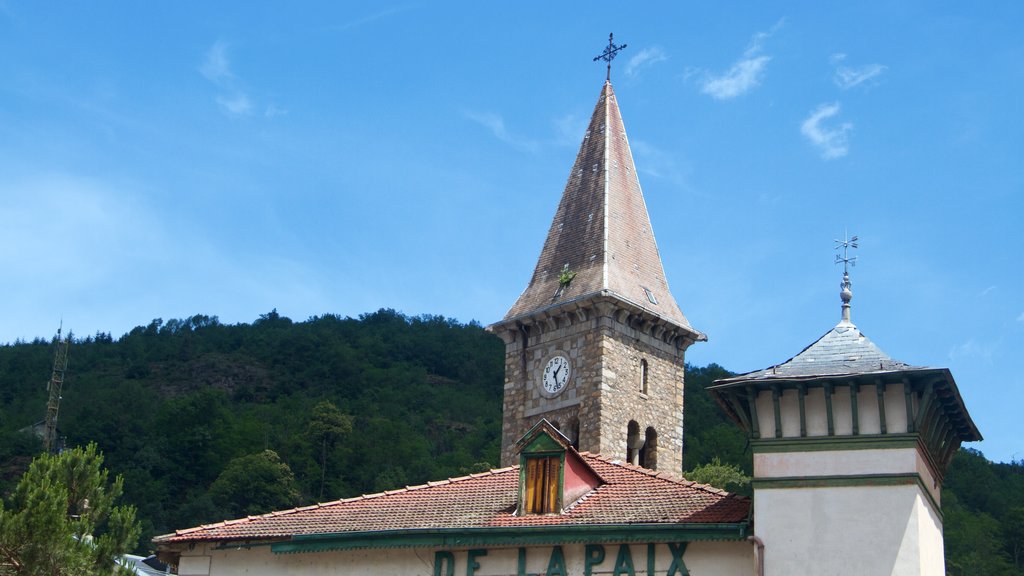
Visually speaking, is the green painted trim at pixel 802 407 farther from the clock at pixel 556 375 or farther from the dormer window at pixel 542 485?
the clock at pixel 556 375

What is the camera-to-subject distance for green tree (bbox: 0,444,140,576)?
2253 centimetres

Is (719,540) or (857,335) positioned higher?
(857,335)

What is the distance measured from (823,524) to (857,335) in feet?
11.8

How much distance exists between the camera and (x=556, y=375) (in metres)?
36.2

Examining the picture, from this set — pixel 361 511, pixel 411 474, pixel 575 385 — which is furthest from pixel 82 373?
pixel 361 511

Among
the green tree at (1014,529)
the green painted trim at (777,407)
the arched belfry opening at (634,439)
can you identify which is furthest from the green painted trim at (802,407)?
the green tree at (1014,529)

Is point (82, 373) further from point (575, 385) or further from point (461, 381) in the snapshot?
point (575, 385)

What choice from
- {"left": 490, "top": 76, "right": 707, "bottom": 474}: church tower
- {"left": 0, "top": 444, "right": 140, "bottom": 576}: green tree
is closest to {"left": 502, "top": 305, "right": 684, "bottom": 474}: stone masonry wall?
{"left": 490, "top": 76, "right": 707, "bottom": 474}: church tower

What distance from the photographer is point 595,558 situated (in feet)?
72.4

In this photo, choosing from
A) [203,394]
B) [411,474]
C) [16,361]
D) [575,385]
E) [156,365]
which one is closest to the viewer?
[575,385]

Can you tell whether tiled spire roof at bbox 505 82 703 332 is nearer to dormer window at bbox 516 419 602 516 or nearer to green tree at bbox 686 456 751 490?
dormer window at bbox 516 419 602 516

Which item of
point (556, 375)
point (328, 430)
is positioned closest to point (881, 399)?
point (556, 375)

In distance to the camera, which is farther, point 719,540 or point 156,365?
point 156,365

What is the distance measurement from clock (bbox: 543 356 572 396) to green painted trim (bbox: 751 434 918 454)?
1452cm
